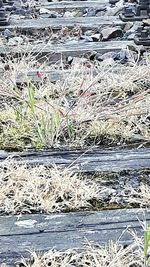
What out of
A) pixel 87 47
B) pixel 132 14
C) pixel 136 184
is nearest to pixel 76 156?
pixel 136 184

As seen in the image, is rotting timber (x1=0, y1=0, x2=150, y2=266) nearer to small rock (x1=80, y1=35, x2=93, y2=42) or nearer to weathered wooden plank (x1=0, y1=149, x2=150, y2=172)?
weathered wooden plank (x1=0, y1=149, x2=150, y2=172)

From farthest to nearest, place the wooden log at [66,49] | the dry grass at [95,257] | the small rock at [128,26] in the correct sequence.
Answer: the small rock at [128,26] < the wooden log at [66,49] < the dry grass at [95,257]

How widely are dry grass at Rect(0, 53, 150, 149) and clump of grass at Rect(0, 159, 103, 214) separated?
0.49 meters

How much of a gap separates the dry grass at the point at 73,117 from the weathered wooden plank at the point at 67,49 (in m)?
1.17

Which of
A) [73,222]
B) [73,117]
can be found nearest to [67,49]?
[73,117]

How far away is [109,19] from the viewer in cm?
650

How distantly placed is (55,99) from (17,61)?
1076 mm

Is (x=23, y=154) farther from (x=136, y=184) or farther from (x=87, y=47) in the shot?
(x=87, y=47)

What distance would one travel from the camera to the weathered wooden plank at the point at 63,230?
228 centimetres

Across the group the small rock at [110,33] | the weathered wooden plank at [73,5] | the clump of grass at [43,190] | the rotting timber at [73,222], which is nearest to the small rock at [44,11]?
the weathered wooden plank at [73,5]

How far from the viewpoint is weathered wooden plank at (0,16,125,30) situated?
6.20 metres

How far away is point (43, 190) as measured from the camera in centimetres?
270

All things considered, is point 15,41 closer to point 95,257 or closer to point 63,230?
point 63,230

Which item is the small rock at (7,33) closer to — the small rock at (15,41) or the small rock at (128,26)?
the small rock at (15,41)
